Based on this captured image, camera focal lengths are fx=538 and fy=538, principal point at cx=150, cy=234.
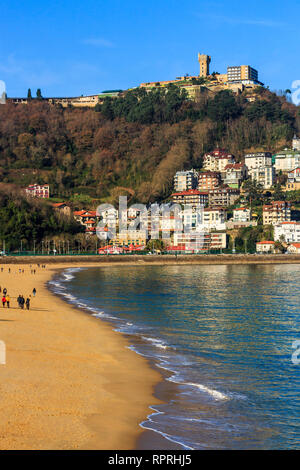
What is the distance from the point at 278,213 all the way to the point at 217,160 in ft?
151

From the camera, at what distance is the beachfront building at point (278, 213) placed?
452 ft

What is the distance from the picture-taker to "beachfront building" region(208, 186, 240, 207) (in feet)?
522

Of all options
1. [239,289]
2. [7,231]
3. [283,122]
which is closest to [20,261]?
[7,231]

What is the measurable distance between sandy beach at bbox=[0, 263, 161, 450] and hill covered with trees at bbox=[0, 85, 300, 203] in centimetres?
14428

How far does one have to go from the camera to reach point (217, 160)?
179 meters

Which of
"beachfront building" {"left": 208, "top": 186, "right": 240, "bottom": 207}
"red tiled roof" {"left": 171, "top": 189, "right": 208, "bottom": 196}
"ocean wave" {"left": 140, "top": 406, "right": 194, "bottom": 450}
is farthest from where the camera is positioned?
"red tiled roof" {"left": 171, "top": 189, "right": 208, "bottom": 196}

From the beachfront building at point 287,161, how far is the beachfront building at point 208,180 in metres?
18.9

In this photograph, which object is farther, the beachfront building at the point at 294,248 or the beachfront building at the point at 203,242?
the beachfront building at the point at 203,242

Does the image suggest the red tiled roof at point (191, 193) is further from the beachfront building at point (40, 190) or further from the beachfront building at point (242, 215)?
the beachfront building at point (40, 190)

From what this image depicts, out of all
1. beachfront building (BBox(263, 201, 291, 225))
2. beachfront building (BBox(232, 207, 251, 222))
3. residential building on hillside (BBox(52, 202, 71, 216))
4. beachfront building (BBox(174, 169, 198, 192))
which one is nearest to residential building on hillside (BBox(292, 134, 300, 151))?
beachfront building (BBox(174, 169, 198, 192))

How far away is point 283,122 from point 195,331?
17307 cm

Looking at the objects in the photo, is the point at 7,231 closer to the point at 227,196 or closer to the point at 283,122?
the point at 227,196

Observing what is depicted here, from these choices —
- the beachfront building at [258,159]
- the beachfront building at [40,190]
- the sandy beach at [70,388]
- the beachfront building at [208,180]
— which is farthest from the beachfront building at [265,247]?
the sandy beach at [70,388]

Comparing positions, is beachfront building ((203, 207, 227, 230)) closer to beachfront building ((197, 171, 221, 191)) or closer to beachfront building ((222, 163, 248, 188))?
beachfront building ((222, 163, 248, 188))
